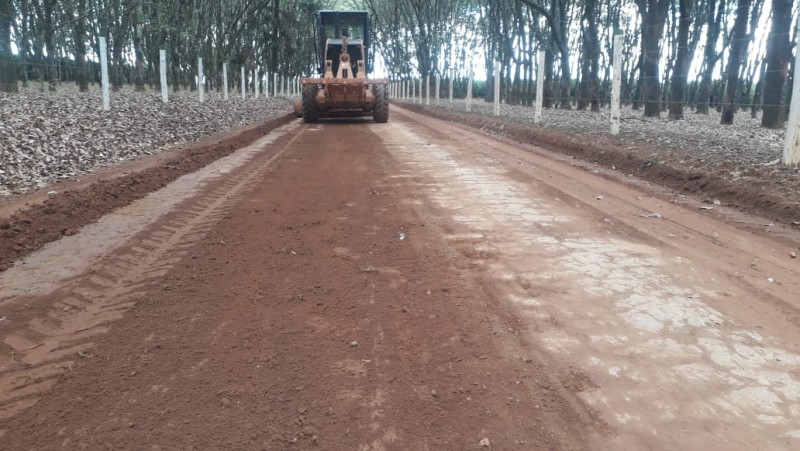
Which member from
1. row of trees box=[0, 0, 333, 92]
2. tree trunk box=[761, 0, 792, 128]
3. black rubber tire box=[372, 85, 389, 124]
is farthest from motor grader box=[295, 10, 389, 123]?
tree trunk box=[761, 0, 792, 128]

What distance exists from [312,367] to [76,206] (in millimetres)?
4113

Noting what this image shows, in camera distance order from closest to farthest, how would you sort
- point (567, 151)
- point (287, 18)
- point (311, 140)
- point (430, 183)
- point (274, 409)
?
point (274, 409), point (430, 183), point (567, 151), point (311, 140), point (287, 18)

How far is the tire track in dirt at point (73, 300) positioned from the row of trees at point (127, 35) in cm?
1335

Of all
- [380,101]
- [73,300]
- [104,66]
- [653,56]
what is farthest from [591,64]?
[73,300]

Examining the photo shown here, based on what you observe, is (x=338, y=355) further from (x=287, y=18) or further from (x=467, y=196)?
(x=287, y=18)

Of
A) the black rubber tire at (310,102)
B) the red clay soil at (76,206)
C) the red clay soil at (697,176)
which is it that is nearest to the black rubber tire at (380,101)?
the black rubber tire at (310,102)

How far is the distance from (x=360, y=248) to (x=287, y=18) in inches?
1560

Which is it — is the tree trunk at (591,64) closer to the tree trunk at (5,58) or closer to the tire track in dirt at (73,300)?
the tree trunk at (5,58)

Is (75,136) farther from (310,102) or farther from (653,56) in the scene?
(653,56)

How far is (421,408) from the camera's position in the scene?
233cm

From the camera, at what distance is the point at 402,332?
118 inches

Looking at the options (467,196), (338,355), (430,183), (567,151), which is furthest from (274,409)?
(567,151)

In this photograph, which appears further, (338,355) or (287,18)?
(287,18)

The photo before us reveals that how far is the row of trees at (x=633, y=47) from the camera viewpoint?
1522cm
